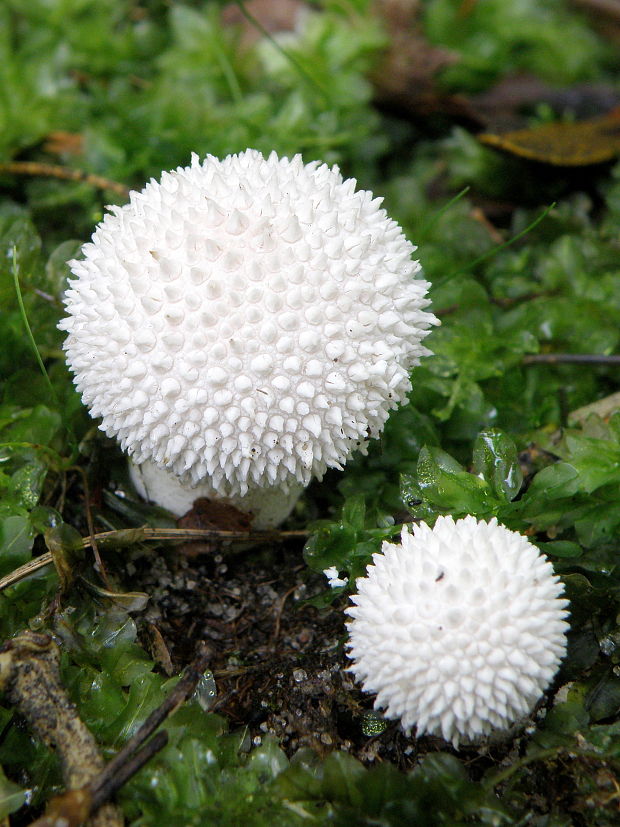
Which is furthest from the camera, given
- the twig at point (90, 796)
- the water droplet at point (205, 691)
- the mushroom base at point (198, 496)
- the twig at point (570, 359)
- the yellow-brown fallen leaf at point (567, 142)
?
the yellow-brown fallen leaf at point (567, 142)

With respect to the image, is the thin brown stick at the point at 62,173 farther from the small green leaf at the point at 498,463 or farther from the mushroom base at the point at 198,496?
the small green leaf at the point at 498,463

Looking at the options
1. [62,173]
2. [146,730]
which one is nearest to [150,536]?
[146,730]

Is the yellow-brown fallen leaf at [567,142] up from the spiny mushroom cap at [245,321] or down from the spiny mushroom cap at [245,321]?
down

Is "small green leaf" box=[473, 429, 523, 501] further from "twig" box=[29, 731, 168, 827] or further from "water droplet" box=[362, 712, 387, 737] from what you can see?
"twig" box=[29, 731, 168, 827]

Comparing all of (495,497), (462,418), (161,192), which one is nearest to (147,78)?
(161,192)

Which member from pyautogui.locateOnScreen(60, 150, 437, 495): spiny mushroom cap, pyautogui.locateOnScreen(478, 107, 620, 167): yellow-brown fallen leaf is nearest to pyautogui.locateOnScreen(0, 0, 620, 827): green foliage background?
pyautogui.locateOnScreen(478, 107, 620, 167): yellow-brown fallen leaf

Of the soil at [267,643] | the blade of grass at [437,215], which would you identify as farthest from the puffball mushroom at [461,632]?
the blade of grass at [437,215]
